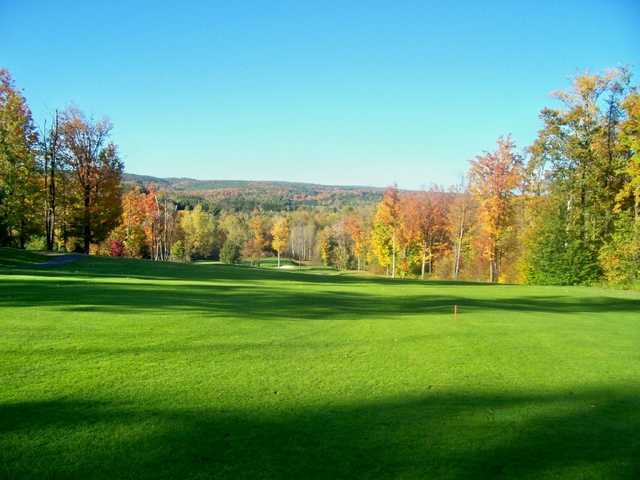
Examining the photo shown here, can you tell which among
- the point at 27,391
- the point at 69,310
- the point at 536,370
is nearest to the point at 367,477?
the point at 27,391

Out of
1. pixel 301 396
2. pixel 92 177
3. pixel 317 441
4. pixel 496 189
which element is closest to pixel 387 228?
pixel 496 189

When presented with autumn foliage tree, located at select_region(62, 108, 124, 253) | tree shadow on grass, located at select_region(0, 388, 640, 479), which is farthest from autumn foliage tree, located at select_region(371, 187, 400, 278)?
tree shadow on grass, located at select_region(0, 388, 640, 479)

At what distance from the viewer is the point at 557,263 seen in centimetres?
3691

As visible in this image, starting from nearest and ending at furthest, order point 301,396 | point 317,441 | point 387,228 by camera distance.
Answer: point 317,441
point 301,396
point 387,228

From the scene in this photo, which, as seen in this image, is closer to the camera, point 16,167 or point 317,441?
point 317,441

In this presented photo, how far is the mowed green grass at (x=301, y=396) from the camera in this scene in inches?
172

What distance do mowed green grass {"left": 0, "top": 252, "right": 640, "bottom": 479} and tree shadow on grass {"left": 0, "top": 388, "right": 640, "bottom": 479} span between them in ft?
0.07

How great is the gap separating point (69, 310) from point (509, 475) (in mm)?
9991

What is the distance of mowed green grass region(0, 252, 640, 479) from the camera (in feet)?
14.4

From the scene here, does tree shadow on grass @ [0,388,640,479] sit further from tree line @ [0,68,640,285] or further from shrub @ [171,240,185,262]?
shrub @ [171,240,185,262]

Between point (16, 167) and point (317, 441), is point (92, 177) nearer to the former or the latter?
point (16, 167)

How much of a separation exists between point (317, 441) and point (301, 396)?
1.37 metres

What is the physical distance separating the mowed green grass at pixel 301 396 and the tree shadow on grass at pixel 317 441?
0.8 inches

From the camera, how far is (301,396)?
6.16 meters
